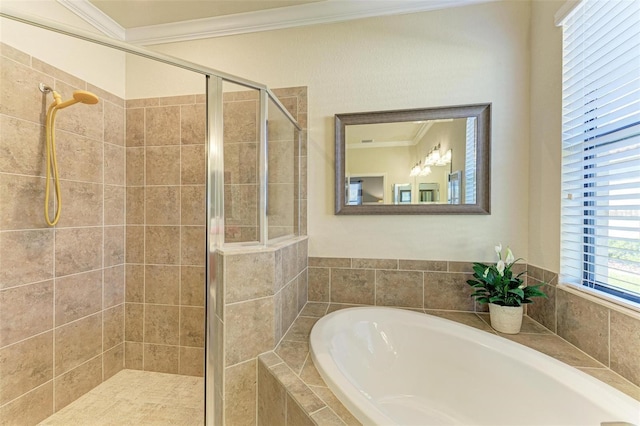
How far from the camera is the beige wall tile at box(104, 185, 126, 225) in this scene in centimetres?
168

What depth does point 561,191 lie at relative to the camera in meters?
1.24

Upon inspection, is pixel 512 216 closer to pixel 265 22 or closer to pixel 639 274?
pixel 639 274

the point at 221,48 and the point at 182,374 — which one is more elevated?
the point at 221,48

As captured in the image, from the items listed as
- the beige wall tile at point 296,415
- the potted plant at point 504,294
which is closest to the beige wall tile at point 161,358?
the beige wall tile at point 296,415

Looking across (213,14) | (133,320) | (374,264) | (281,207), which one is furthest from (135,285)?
(213,14)

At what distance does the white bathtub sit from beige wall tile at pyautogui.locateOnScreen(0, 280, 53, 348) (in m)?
1.51

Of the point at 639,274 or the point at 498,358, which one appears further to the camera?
the point at 498,358

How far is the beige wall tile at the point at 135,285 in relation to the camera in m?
1.80

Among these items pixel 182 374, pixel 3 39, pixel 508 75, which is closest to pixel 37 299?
pixel 182 374

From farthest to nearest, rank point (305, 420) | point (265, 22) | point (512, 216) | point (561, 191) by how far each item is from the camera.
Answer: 1. point (265, 22)
2. point (512, 216)
3. point (561, 191)
4. point (305, 420)

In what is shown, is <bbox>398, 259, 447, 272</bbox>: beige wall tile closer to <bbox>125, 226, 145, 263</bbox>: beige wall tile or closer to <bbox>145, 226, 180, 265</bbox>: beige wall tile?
<bbox>145, 226, 180, 265</bbox>: beige wall tile

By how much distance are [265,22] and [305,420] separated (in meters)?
2.27

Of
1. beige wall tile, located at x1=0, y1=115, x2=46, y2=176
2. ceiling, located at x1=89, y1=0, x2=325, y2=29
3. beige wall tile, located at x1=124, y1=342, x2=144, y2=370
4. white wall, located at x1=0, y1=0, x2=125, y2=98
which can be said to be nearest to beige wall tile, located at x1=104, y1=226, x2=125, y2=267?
beige wall tile, located at x1=0, y1=115, x2=46, y2=176

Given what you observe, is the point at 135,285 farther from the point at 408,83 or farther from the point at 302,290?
the point at 408,83
